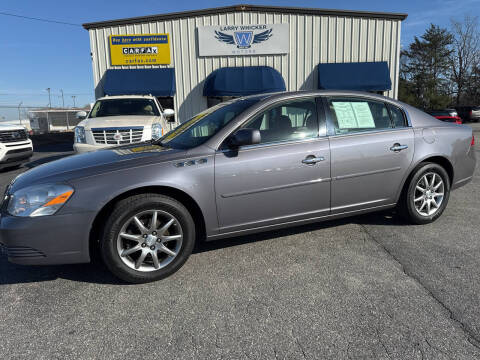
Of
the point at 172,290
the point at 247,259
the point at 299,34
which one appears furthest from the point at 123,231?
the point at 299,34

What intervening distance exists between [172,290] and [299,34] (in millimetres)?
13963

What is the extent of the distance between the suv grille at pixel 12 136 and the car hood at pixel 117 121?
2.14m

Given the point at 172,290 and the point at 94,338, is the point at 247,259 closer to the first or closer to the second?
the point at 172,290

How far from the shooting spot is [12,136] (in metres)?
8.30

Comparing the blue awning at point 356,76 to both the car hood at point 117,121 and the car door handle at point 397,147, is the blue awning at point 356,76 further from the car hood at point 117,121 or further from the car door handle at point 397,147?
the car door handle at point 397,147

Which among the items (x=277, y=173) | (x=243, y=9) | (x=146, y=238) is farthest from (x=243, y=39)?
(x=146, y=238)

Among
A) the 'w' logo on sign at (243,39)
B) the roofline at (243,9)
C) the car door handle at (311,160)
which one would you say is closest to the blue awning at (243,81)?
the 'w' logo on sign at (243,39)

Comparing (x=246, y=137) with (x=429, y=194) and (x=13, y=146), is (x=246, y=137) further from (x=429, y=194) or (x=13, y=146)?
(x=13, y=146)

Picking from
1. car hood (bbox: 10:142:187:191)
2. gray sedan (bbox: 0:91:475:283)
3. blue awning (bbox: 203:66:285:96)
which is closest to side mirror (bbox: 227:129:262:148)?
gray sedan (bbox: 0:91:475:283)

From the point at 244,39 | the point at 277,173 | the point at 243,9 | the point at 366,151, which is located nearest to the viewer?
the point at 277,173

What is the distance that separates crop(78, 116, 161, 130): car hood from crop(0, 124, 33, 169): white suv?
6.74 feet

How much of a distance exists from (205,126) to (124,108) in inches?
220

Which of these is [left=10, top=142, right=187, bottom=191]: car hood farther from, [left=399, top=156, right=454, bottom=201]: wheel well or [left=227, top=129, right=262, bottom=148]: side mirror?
[left=399, top=156, right=454, bottom=201]: wheel well

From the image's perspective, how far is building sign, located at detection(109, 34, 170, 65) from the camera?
14383mm
